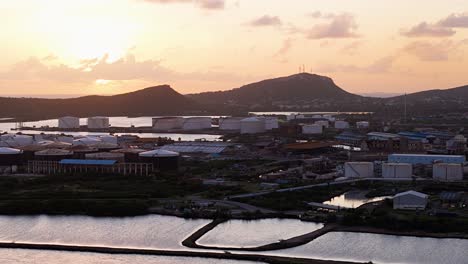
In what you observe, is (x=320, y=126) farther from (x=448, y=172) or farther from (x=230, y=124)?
(x=448, y=172)

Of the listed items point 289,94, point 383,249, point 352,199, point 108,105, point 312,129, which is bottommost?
point 383,249

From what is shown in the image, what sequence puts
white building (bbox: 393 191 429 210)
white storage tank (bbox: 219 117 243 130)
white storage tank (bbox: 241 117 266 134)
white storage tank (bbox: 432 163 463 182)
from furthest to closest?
white storage tank (bbox: 219 117 243 130)
white storage tank (bbox: 241 117 266 134)
white storage tank (bbox: 432 163 463 182)
white building (bbox: 393 191 429 210)

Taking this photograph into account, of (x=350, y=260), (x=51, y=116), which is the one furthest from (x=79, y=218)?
(x=51, y=116)

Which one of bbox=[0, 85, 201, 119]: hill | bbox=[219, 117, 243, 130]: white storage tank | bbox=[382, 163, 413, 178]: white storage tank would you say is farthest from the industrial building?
bbox=[0, 85, 201, 119]: hill

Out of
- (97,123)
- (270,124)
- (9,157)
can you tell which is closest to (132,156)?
(9,157)

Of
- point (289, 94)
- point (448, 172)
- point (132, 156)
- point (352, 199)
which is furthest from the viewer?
point (289, 94)

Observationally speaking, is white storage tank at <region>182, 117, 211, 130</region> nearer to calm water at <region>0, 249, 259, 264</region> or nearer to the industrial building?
the industrial building

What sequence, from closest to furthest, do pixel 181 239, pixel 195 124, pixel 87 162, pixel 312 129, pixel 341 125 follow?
1. pixel 181 239
2. pixel 87 162
3. pixel 312 129
4. pixel 341 125
5. pixel 195 124
